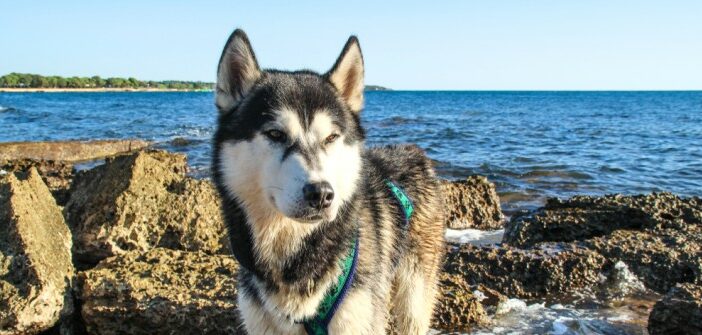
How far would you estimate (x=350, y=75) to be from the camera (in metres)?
3.49

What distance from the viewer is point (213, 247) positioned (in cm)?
541

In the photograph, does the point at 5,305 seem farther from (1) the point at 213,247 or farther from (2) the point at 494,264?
(2) the point at 494,264

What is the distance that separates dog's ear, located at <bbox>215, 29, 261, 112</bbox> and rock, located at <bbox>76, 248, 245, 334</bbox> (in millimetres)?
1532

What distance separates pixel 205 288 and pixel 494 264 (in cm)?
266

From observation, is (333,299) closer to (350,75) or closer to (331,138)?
(331,138)

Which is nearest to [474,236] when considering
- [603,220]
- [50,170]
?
[603,220]

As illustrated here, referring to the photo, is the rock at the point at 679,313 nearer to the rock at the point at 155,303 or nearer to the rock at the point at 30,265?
the rock at the point at 155,303

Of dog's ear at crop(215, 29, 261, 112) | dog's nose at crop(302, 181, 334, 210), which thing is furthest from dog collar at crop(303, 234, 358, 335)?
dog's ear at crop(215, 29, 261, 112)

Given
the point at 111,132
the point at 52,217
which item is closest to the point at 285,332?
the point at 52,217

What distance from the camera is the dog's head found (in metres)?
2.71

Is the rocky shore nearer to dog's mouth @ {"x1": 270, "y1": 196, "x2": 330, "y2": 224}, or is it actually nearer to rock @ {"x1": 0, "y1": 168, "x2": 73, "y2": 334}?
rock @ {"x1": 0, "y1": 168, "x2": 73, "y2": 334}

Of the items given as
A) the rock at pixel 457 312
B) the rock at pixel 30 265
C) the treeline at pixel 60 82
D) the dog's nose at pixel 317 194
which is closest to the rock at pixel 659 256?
the rock at pixel 457 312

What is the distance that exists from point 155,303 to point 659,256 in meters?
4.58

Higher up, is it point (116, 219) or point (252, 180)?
point (252, 180)
